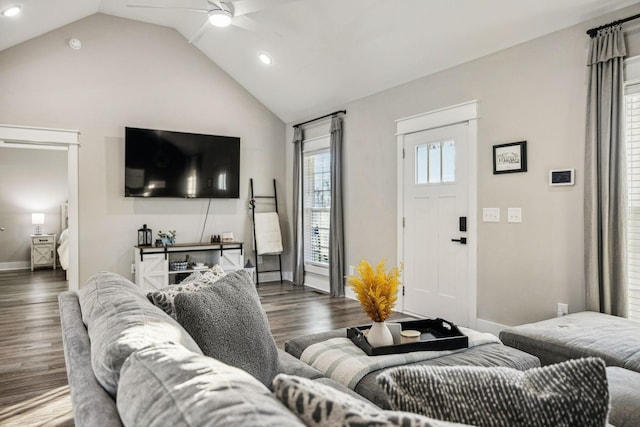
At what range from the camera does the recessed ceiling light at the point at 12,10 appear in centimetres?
429

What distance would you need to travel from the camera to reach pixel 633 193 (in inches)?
123

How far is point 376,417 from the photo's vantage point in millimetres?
730

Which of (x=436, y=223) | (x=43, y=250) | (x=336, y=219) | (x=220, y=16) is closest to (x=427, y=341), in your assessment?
(x=436, y=223)

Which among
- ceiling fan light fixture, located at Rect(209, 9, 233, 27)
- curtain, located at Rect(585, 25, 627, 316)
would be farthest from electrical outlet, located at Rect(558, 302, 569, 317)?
ceiling fan light fixture, located at Rect(209, 9, 233, 27)

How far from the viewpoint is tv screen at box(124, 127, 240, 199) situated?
234 inches

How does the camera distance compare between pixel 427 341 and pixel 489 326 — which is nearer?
pixel 427 341

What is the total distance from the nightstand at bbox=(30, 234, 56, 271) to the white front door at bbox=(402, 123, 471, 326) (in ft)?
23.2

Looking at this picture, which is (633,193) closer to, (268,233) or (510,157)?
(510,157)

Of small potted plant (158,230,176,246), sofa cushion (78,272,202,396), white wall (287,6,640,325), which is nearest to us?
sofa cushion (78,272,202,396)

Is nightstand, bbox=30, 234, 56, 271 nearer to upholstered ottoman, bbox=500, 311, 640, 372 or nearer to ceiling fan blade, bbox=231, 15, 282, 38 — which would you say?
ceiling fan blade, bbox=231, 15, 282, 38

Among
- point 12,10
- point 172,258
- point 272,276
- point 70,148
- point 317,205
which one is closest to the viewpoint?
point 12,10

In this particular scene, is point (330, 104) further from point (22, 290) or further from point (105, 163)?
point (22, 290)

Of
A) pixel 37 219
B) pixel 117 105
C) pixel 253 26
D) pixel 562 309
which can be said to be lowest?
pixel 562 309

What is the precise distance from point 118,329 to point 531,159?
351 cm
